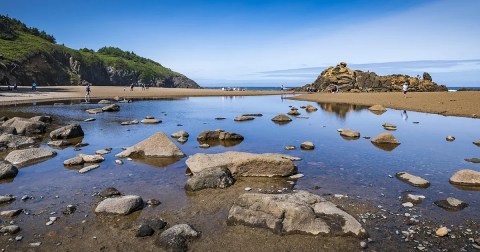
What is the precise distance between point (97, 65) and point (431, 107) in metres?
116

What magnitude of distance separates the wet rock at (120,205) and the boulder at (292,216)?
9.85 feet

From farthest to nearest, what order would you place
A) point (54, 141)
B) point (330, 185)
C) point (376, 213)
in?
point (54, 141) < point (330, 185) < point (376, 213)

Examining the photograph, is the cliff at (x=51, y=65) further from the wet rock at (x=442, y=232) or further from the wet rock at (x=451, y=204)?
the wet rock at (x=442, y=232)

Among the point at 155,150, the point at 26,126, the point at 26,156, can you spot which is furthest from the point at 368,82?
the point at 26,156

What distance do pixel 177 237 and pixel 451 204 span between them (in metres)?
8.56

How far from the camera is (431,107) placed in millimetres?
41125

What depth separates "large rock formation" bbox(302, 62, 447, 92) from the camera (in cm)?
8885

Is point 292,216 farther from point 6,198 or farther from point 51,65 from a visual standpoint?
point 51,65

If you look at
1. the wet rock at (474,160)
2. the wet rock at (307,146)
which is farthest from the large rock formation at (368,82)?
the wet rock at (474,160)

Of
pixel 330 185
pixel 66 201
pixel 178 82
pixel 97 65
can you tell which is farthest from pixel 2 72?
pixel 178 82

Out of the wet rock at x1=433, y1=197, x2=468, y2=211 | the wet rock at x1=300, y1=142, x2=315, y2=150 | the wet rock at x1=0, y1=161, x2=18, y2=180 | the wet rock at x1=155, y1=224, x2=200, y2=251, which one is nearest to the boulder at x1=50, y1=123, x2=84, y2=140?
the wet rock at x1=0, y1=161, x2=18, y2=180

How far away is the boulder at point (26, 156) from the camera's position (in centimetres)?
1519

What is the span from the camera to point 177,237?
314 inches

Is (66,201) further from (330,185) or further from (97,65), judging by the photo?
(97,65)
